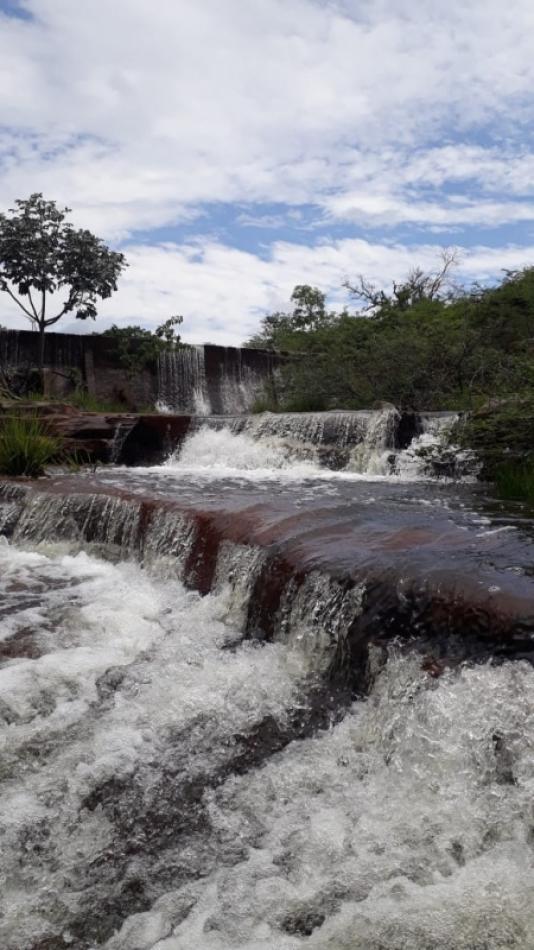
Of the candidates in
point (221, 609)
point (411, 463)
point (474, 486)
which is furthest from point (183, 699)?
point (411, 463)

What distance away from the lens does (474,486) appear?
8.05 m

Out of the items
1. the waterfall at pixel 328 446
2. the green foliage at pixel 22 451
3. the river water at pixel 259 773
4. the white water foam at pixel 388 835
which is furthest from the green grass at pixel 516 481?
the green foliage at pixel 22 451

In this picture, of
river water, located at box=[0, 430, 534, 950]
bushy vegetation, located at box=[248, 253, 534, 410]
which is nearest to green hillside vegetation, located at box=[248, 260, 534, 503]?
bushy vegetation, located at box=[248, 253, 534, 410]

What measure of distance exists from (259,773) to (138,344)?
56.4 ft

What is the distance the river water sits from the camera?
2.26 m

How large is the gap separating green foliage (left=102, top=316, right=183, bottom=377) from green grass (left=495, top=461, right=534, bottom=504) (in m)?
13.1

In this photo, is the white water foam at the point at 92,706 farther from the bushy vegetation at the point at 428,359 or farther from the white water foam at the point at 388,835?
the bushy vegetation at the point at 428,359

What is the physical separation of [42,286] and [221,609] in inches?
578

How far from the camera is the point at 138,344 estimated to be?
19266 mm

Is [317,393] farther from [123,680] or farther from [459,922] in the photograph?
[459,922]

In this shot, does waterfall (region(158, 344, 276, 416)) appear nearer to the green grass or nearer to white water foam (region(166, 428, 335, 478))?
white water foam (region(166, 428, 335, 478))

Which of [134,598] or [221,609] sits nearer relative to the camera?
[221,609]

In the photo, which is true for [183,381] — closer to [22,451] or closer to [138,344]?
[138,344]

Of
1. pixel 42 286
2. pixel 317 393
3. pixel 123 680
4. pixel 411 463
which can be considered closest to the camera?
pixel 123 680
